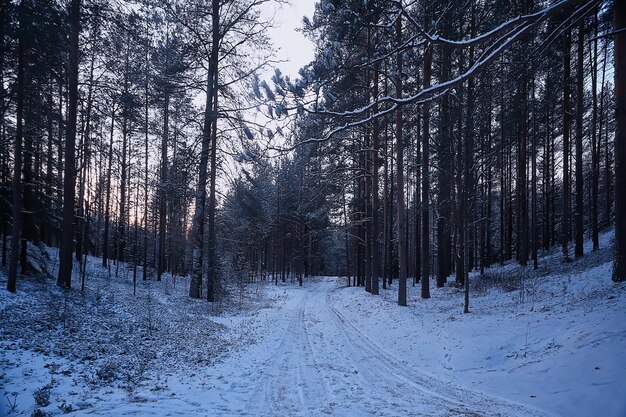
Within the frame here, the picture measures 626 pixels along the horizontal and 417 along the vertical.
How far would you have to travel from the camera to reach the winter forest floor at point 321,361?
4621mm

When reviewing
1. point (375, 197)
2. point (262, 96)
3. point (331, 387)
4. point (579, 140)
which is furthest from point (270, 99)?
point (579, 140)

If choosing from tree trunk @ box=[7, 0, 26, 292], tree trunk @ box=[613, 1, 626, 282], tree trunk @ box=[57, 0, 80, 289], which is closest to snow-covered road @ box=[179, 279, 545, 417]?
tree trunk @ box=[613, 1, 626, 282]

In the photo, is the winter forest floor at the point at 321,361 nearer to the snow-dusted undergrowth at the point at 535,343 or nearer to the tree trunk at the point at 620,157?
the snow-dusted undergrowth at the point at 535,343

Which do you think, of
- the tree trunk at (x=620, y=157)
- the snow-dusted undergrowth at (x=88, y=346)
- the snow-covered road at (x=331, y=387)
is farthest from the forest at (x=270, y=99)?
the snow-covered road at (x=331, y=387)

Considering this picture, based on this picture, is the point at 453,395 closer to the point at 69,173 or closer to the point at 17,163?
the point at 17,163

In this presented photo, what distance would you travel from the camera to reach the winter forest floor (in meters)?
4.62

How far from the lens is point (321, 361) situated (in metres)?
7.43

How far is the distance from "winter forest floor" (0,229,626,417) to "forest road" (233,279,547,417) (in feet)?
0.09

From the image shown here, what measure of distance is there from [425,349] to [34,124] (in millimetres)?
16925

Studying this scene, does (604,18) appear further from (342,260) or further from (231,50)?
(342,260)

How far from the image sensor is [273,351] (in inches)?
329

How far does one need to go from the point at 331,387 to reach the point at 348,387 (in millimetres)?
307

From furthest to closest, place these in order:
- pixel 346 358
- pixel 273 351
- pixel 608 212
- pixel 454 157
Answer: pixel 608 212 → pixel 454 157 → pixel 273 351 → pixel 346 358

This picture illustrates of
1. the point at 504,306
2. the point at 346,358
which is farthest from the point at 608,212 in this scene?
the point at 346,358
